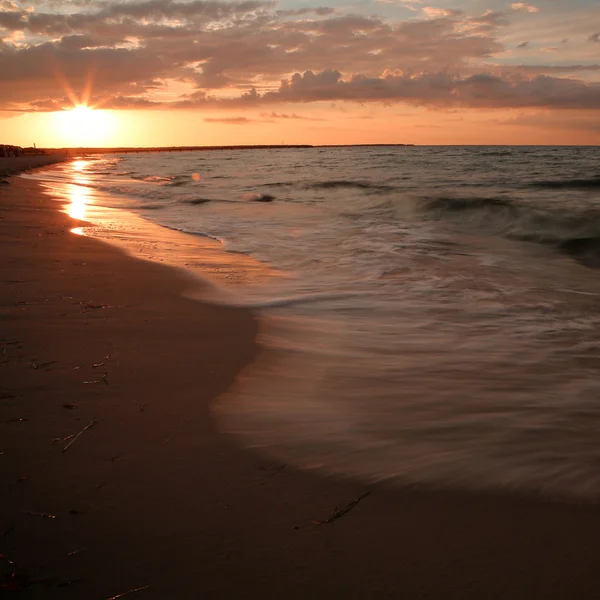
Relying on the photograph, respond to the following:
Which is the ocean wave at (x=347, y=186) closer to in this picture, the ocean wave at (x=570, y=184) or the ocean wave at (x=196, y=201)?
the ocean wave at (x=570, y=184)

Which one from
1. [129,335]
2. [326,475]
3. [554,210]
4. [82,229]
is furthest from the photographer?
[554,210]

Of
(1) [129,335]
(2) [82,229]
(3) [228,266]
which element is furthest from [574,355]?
(2) [82,229]

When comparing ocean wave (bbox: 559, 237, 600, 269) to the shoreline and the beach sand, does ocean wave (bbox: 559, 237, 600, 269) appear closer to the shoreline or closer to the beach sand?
the beach sand

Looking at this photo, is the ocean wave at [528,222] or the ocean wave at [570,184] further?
the ocean wave at [570,184]

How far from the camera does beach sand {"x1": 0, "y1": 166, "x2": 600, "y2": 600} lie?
1.87 m

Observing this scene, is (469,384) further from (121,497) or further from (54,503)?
(54,503)

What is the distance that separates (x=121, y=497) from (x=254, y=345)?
88.1 inches

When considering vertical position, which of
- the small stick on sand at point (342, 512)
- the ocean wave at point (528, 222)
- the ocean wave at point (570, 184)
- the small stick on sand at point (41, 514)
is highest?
the ocean wave at point (570, 184)

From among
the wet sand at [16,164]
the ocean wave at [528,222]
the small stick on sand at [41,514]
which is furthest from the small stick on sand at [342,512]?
the wet sand at [16,164]

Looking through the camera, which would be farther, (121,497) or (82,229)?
(82,229)

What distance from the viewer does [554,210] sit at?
15.8 m

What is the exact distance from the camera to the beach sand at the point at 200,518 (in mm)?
1872

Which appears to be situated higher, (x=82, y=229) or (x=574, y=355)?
(x=82, y=229)

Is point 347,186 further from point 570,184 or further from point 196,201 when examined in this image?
point 570,184
